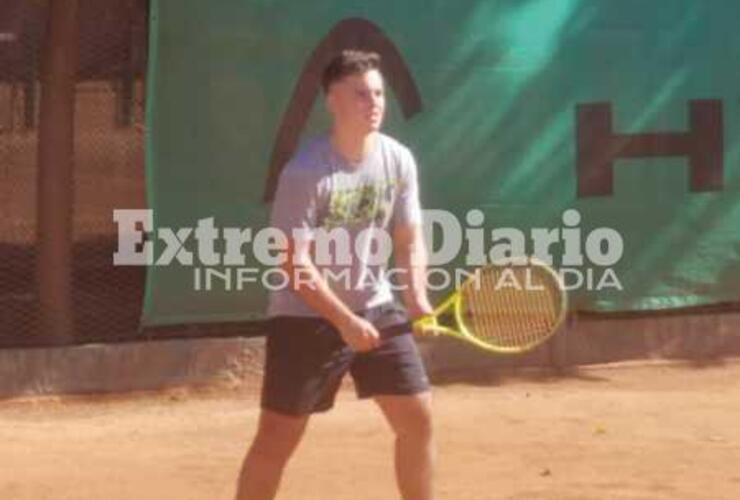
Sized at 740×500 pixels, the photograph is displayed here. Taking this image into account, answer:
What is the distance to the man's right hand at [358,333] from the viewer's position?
4.63 m

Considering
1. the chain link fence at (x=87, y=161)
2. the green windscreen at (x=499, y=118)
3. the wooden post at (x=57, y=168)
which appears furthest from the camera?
the chain link fence at (x=87, y=161)

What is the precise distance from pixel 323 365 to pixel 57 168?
12.3 ft

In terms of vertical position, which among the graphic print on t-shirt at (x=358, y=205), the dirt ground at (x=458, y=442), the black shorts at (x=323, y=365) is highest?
the graphic print on t-shirt at (x=358, y=205)

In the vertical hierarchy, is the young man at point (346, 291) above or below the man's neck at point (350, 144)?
below

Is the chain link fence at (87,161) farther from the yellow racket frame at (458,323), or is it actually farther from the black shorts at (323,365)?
the black shorts at (323,365)

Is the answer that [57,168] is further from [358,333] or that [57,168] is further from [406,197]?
[358,333]

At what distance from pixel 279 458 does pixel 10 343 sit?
12.4ft

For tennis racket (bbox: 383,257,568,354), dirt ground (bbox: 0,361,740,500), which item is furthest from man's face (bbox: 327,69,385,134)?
dirt ground (bbox: 0,361,740,500)

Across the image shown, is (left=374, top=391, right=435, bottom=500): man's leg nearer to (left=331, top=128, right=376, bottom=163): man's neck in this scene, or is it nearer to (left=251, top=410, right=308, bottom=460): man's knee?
(left=251, top=410, right=308, bottom=460): man's knee

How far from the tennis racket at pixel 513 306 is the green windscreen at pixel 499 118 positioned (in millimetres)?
2178

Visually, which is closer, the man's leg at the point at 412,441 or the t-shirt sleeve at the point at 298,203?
the t-shirt sleeve at the point at 298,203

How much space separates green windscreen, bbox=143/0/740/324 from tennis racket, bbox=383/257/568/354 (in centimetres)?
218

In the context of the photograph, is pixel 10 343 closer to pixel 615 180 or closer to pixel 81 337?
pixel 81 337

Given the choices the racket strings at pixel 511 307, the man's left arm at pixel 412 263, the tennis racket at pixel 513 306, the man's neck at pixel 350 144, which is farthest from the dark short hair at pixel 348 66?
the racket strings at pixel 511 307
